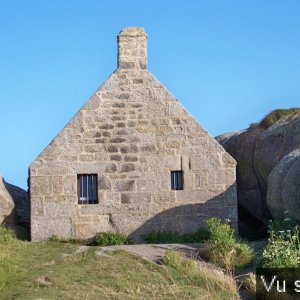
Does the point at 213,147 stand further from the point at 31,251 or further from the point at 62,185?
the point at 31,251

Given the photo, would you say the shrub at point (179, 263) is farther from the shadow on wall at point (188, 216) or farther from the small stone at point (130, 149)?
the small stone at point (130, 149)

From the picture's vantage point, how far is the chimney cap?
20.2 m

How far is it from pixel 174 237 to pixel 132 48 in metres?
5.43

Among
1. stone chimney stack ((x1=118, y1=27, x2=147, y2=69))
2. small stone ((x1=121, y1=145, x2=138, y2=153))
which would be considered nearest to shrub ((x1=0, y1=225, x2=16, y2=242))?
small stone ((x1=121, y1=145, x2=138, y2=153))

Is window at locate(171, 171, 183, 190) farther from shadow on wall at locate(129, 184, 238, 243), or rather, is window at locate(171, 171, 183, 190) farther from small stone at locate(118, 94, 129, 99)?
small stone at locate(118, 94, 129, 99)

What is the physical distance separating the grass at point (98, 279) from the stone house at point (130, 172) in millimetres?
4154

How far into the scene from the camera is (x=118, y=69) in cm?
1994

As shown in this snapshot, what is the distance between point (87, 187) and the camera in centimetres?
1939

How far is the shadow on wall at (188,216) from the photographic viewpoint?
19.1 m

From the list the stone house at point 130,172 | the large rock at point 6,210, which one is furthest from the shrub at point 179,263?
the large rock at point 6,210

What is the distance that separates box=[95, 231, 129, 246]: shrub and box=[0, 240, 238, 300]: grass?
3646 millimetres

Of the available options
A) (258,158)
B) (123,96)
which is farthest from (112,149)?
(258,158)

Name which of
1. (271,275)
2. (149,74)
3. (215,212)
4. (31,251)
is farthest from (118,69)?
(271,275)

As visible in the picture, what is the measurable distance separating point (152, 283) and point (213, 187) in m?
7.26
